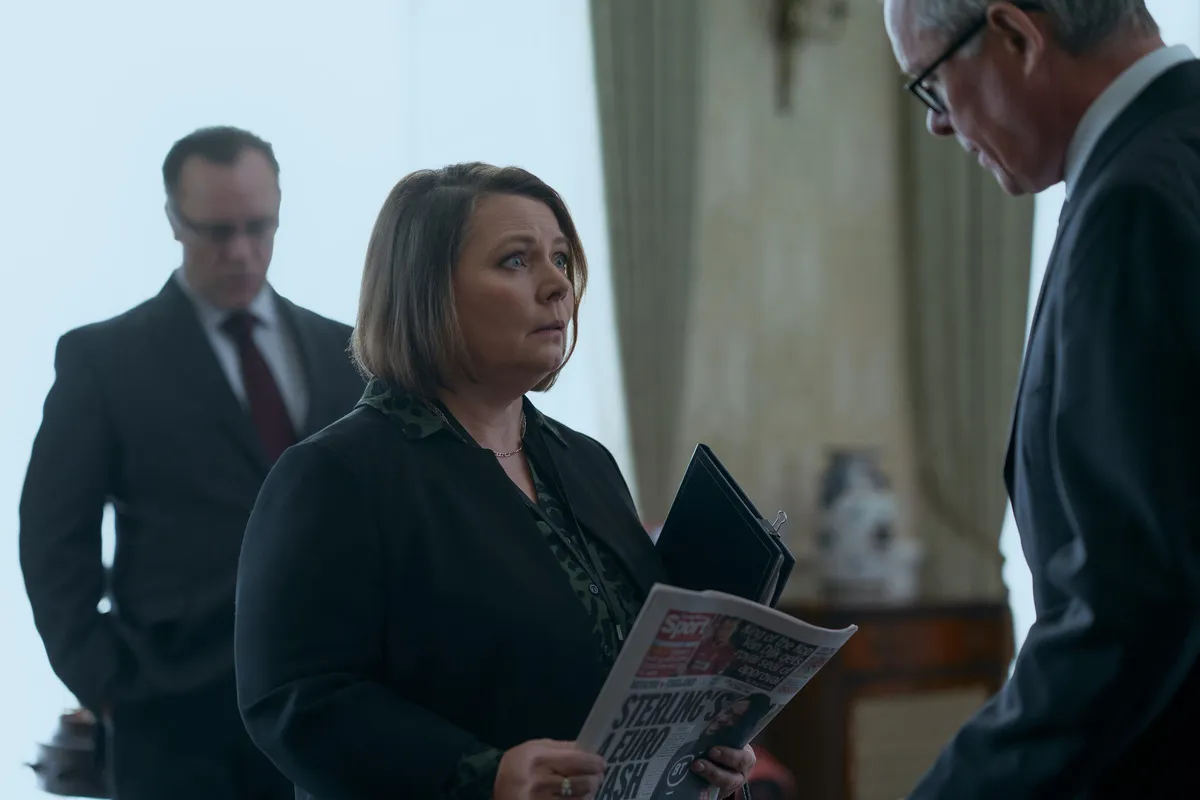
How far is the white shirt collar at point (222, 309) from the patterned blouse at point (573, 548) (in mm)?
917

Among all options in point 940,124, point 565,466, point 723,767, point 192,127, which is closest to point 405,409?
point 565,466

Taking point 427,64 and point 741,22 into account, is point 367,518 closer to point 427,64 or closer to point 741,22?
point 427,64

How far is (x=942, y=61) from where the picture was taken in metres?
1.56

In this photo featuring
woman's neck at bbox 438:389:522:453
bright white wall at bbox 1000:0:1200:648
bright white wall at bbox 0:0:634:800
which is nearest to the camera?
woman's neck at bbox 438:389:522:453

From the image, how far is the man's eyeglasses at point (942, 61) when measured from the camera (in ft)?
4.83

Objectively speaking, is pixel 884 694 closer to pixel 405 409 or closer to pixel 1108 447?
pixel 405 409

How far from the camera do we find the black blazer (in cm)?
149

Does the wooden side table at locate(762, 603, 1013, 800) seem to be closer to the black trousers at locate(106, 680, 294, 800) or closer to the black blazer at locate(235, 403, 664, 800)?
the black trousers at locate(106, 680, 294, 800)

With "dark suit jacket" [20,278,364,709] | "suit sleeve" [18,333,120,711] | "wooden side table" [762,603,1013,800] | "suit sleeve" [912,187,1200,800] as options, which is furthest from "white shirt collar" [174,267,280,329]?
"wooden side table" [762,603,1013,800]

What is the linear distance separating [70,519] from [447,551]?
1.12 meters

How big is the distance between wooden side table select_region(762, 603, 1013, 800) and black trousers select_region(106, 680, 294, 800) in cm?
277

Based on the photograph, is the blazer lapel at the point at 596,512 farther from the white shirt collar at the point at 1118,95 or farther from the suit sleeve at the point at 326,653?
the white shirt collar at the point at 1118,95

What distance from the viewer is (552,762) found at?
1.45 m

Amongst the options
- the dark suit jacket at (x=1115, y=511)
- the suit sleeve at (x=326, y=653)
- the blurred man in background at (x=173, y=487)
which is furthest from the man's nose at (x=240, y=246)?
the dark suit jacket at (x=1115, y=511)
